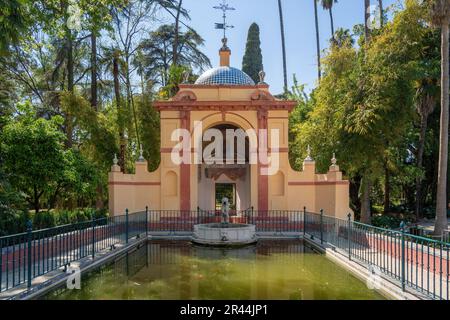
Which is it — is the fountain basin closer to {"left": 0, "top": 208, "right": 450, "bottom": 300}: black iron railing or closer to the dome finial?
{"left": 0, "top": 208, "right": 450, "bottom": 300}: black iron railing

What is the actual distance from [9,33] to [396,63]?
49.1ft

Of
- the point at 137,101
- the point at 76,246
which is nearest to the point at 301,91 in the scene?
the point at 137,101

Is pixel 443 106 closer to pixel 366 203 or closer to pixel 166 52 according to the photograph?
pixel 366 203

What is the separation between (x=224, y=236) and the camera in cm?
1245

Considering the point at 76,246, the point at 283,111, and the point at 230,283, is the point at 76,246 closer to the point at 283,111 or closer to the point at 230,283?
the point at 230,283

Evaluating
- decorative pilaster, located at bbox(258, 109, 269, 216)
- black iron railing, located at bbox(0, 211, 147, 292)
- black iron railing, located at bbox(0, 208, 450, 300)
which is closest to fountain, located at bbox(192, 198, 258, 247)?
black iron railing, located at bbox(0, 208, 450, 300)

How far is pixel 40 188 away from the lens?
1426cm

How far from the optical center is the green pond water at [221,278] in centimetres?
707

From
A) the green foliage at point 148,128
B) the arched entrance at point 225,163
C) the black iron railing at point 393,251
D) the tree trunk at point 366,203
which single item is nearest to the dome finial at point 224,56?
the arched entrance at point 225,163

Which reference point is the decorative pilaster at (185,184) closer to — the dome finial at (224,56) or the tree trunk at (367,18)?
the dome finial at (224,56)

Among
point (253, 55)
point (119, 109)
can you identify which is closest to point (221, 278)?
point (119, 109)

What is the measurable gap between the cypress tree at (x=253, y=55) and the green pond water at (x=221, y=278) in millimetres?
29008

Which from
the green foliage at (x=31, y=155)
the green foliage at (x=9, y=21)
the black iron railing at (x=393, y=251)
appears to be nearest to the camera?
A: the black iron railing at (x=393, y=251)

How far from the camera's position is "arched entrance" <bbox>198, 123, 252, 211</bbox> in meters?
19.4
